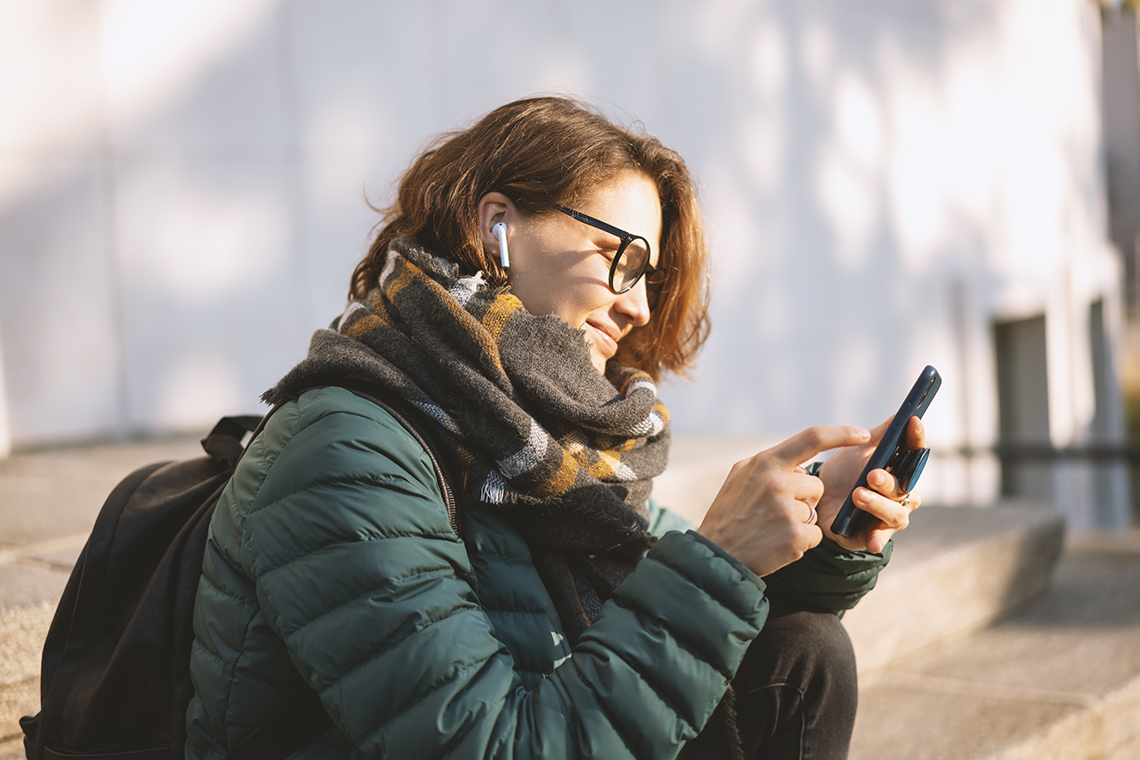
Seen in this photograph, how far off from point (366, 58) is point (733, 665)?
3.58 m

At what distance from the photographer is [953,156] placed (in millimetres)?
7027

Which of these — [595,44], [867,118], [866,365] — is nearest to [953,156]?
[867,118]

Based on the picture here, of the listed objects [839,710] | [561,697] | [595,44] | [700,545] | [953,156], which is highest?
[595,44]

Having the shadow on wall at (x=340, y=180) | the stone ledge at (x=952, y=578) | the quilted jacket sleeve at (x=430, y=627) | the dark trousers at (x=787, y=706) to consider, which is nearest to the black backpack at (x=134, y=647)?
the quilted jacket sleeve at (x=430, y=627)

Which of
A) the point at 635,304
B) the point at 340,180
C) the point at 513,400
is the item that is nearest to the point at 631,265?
the point at 635,304

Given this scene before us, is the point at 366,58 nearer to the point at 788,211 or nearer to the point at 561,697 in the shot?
the point at 788,211

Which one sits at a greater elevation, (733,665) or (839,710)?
(733,665)

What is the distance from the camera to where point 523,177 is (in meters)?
1.59

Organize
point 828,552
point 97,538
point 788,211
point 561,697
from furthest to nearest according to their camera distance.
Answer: point 788,211 < point 828,552 < point 97,538 < point 561,697

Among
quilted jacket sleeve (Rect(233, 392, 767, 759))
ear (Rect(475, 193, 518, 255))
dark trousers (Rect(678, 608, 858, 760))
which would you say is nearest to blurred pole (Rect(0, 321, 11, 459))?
ear (Rect(475, 193, 518, 255))

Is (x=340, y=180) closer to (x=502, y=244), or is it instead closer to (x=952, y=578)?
(x=502, y=244)

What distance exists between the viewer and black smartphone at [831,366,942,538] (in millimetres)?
1408

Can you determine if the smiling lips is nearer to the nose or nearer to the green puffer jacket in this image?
the nose

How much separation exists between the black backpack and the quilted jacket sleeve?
0.16 meters
